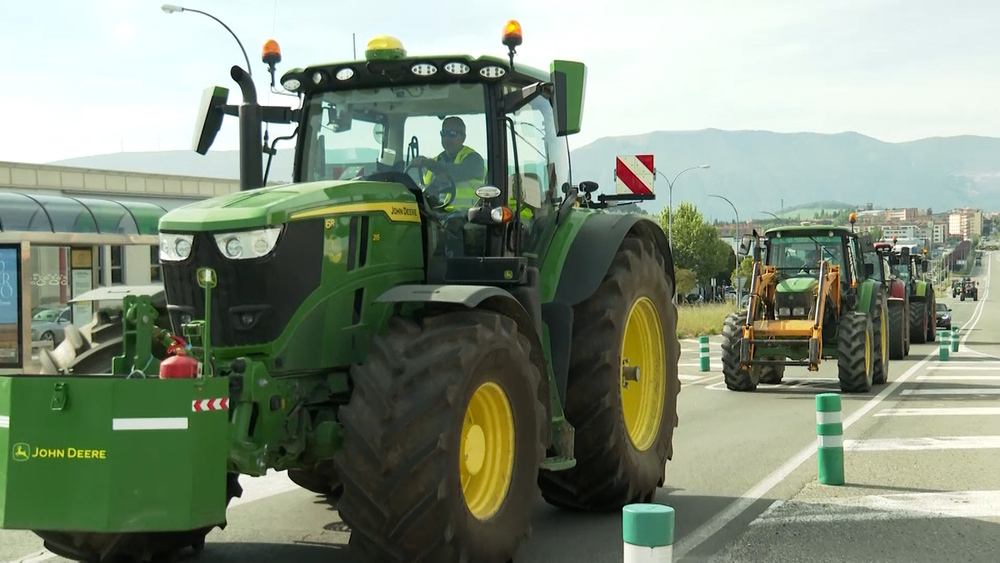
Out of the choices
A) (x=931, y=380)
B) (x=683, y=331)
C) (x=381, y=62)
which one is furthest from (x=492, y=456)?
(x=683, y=331)

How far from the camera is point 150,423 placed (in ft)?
15.7

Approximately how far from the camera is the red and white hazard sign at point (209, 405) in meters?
4.82

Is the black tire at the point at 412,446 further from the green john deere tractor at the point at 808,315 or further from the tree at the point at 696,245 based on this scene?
the tree at the point at 696,245

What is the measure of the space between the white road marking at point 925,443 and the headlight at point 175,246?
726 cm

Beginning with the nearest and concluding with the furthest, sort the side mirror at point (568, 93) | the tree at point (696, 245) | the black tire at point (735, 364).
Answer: the side mirror at point (568, 93)
the black tire at point (735, 364)
the tree at point (696, 245)

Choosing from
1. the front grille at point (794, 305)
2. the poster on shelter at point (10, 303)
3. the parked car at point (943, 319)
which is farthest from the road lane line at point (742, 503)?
the parked car at point (943, 319)

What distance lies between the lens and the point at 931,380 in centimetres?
1902

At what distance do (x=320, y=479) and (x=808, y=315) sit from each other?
1174 cm

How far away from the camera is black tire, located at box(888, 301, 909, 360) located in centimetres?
2483

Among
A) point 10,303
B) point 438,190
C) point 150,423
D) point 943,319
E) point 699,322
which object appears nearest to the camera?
point 150,423

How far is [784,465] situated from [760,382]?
9210 mm

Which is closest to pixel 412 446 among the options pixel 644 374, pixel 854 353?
pixel 644 374

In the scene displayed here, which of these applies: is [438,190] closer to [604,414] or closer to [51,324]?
[604,414]

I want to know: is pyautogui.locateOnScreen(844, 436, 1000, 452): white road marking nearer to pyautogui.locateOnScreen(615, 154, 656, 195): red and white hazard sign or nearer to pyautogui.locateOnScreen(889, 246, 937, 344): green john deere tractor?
pyautogui.locateOnScreen(615, 154, 656, 195): red and white hazard sign
